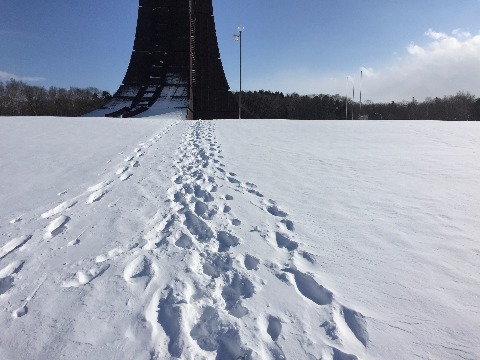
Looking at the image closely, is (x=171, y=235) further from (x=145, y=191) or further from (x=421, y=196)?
(x=421, y=196)

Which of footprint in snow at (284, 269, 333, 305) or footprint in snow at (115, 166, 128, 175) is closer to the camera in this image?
footprint in snow at (284, 269, 333, 305)

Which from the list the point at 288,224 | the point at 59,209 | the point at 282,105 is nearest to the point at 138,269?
the point at 288,224

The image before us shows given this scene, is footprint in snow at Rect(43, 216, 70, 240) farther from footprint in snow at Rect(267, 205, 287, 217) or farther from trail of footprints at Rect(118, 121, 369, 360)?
footprint in snow at Rect(267, 205, 287, 217)

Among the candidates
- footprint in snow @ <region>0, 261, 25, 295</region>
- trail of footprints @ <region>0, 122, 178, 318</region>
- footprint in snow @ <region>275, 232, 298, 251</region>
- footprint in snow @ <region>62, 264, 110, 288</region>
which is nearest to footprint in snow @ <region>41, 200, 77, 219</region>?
trail of footprints @ <region>0, 122, 178, 318</region>

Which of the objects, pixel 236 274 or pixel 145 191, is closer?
pixel 236 274

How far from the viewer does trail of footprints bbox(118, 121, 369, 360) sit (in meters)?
1.52

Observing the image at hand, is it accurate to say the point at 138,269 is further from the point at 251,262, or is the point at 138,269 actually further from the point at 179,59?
the point at 179,59

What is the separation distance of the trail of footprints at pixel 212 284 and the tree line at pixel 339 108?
153 feet

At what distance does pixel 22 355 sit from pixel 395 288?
1919mm

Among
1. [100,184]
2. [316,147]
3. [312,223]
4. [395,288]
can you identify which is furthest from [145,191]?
[316,147]

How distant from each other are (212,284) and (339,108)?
59378 millimetres

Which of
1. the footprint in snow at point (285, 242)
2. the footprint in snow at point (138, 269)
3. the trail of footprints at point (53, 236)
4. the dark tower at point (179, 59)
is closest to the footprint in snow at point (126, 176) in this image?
the trail of footprints at point (53, 236)

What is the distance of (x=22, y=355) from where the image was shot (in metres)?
1.43

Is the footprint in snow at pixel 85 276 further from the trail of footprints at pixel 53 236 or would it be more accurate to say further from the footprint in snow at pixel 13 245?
the footprint in snow at pixel 13 245
